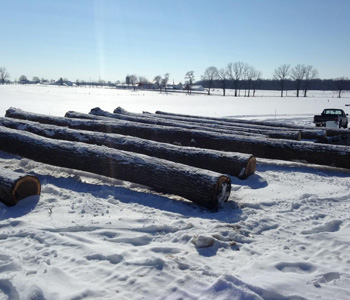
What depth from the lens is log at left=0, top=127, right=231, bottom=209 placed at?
5.19m

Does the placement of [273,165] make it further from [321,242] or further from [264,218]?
[321,242]

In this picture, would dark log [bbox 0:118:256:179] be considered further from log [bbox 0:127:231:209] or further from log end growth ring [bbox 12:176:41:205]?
log end growth ring [bbox 12:176:41:205]

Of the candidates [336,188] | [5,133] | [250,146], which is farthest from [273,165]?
[5,133]

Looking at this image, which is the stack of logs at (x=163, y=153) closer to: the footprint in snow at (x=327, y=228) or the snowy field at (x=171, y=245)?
the snowy field at (x=171, y=245)

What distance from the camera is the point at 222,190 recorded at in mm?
5219

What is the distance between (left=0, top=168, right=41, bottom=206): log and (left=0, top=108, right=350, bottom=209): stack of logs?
1513 millimetres

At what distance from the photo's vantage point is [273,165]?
28.0 ft

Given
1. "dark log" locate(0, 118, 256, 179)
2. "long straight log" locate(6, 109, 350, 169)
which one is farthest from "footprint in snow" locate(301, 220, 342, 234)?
"long straight log" locate(6, 109, 350, 169)

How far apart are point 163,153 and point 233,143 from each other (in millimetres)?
2647

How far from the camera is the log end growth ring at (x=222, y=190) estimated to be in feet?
16.8

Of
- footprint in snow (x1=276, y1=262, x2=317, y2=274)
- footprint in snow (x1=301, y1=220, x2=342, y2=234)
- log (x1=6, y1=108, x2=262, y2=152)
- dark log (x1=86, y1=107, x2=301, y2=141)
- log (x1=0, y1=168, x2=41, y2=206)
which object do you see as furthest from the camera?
dark log (x1=86, y1=107, x2=301, y2=141)

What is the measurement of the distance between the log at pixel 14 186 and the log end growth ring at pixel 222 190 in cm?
317

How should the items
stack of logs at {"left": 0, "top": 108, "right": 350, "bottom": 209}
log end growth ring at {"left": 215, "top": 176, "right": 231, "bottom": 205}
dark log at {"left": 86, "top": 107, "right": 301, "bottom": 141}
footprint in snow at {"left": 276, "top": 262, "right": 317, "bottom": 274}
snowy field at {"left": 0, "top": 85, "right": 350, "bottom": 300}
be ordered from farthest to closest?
dark log at {"left": 86, "top": 107, "right": 301, "bottom": 141} → stack of logs at {"left": 0, "top": 108, "right": 350, "bottom": 209} → log end growth ring at {"left": 215, "top": 176, "right": 231, "bottom": 205} → footprint in snow at {"left": 276, "top": 262, "right": 317, "bottom": 274} → snowy field at {"left": 0, "top": 85, "right": 350, "bottom": 300}

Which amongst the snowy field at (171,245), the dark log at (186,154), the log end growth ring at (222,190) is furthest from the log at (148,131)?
the log end growth ring at (222,190)
